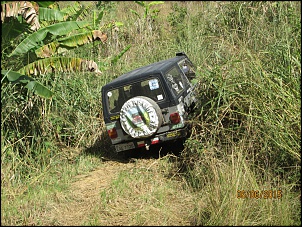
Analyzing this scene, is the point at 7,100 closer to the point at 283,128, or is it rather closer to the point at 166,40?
the point at 283,128

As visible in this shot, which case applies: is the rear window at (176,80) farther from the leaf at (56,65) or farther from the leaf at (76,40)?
the leaf at (76,40)

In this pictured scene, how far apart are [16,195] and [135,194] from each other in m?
1.82

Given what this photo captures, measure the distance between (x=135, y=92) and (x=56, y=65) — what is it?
1.74m

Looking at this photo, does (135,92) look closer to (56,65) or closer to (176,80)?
(176,80)

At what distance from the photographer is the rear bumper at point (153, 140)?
26.5 feet

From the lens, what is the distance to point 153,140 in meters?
8.26

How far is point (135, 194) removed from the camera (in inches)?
279

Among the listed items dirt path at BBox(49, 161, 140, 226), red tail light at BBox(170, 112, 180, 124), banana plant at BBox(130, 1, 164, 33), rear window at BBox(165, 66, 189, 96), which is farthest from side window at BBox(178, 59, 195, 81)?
banana plant at BBox(130, 1, 164, 33)

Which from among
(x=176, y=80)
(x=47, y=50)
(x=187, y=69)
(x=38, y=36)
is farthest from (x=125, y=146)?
(x=38, y=36)

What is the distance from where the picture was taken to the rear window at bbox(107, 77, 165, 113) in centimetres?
819

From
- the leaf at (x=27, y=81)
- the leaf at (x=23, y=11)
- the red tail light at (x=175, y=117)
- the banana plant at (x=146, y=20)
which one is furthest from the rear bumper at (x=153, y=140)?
the banana plant at (x=146, y=20)

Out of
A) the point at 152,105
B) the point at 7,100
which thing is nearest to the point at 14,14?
the point at 7,100

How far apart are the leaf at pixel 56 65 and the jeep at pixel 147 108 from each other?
0.75m

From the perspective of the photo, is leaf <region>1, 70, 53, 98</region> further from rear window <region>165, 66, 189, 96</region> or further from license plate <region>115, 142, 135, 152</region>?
rear window <region>165, 66, 189, 96</region>
